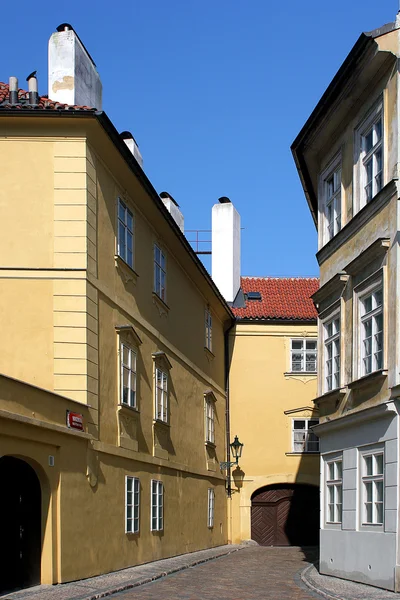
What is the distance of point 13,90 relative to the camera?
17062 mm

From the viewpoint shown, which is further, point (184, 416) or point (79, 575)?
A: point (184, 416)

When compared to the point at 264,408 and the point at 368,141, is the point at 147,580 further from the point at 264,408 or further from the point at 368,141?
the point at 264,408

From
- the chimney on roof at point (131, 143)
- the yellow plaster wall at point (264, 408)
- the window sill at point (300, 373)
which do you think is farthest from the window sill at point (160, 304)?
the window sill at point (300, 373)

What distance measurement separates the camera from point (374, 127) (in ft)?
53.7

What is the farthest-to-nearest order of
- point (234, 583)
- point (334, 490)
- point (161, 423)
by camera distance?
point (161, 423) < point (334, 490) < point (234, 583)

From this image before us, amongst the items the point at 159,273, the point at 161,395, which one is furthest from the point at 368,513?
the point at 159,273

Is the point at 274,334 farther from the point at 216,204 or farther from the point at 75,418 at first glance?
the point at 75,418

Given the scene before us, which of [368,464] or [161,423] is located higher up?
[161,423]

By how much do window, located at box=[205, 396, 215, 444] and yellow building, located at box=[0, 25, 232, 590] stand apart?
6.69 metres

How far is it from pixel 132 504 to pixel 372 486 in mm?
5944

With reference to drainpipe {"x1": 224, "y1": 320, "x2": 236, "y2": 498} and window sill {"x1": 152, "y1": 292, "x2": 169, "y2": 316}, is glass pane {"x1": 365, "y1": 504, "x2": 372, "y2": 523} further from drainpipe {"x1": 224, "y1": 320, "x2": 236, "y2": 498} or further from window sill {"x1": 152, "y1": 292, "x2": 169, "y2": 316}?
drainpipe {"x1": 224, "y1": 320, "x2": 236, "y2": 498}

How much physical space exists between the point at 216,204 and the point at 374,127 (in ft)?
64.2

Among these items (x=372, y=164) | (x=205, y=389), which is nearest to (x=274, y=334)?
(x=205, y=389)

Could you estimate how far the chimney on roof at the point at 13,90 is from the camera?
16922 millimetres
